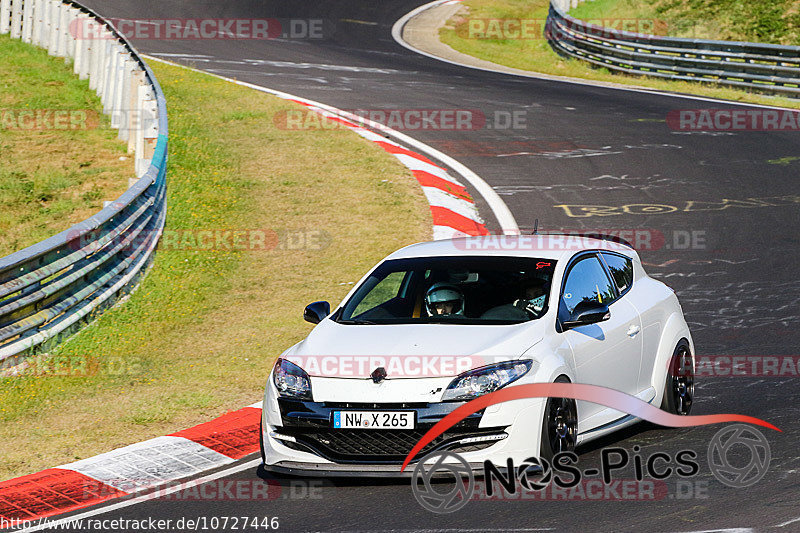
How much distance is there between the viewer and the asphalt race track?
22.4 feet

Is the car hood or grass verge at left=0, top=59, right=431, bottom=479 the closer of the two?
the car hood

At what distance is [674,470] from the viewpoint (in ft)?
24.3

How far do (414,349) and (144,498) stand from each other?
198 cm

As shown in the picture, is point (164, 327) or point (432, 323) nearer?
point (432, 323)

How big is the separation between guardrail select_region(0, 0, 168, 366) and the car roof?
3.65 meters

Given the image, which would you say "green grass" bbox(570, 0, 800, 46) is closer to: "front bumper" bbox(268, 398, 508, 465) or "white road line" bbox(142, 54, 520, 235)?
"white road line" bbox(142, 54, 520, 235)

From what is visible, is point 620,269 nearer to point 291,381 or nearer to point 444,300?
point 444,300

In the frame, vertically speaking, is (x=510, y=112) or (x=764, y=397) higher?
→ (x=510, y=112)

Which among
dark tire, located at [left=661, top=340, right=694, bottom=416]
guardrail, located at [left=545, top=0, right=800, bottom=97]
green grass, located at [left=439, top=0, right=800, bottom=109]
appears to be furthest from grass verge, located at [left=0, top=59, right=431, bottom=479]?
guardrail, located at [left=545, top=0, right=800, bottom=97]

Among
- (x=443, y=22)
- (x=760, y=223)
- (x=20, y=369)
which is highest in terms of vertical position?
(x=443, y=22)

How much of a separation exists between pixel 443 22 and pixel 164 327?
28006 millimetres

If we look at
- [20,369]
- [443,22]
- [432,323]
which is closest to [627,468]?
[432,323]

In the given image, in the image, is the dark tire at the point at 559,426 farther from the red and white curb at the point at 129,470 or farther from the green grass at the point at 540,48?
the green grass at the point at 540,48

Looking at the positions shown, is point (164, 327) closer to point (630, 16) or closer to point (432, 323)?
point (432, 323)
